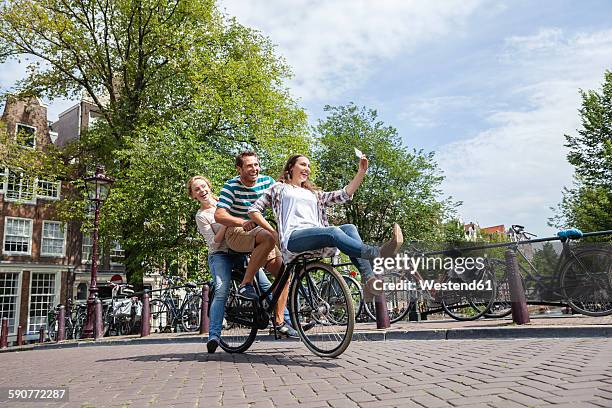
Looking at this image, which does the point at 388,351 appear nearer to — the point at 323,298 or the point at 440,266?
the point at 323,298

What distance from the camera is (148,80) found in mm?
21781

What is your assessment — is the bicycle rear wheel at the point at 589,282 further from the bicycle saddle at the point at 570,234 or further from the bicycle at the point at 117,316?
the bicycle at the point at 117,316

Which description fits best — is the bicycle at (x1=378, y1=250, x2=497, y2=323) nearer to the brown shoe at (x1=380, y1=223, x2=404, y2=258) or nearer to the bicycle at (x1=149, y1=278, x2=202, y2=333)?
the brown shoe at (x1=380, y1=223, x2=404, y2=258)

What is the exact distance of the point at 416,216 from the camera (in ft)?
112

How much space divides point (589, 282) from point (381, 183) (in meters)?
27.1

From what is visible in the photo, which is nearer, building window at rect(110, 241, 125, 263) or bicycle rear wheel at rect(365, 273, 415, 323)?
bicycle rear wheel at rect(365, 273, 415, 323)

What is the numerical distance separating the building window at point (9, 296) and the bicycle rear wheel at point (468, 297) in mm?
27890

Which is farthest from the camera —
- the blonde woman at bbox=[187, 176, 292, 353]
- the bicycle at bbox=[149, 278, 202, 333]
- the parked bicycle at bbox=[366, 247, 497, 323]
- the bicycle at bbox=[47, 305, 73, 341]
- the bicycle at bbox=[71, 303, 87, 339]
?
the bicycle at bbox=[47, 305, 73, 341]

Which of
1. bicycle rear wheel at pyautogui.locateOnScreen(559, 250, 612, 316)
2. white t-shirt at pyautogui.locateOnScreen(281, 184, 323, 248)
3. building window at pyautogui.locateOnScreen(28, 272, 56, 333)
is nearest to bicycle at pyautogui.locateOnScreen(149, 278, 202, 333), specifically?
bicycle rear wheel at pyautogui.locateOnScreen(559, 250, 612, 316)

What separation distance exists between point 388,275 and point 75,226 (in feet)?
94.7

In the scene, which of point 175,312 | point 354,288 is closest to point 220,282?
point 354,288

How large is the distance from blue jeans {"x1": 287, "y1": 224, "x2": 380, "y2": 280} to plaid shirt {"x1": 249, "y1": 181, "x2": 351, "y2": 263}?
0.37 ft

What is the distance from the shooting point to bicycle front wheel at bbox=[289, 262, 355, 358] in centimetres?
424

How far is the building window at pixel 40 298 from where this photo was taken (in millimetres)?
29766
